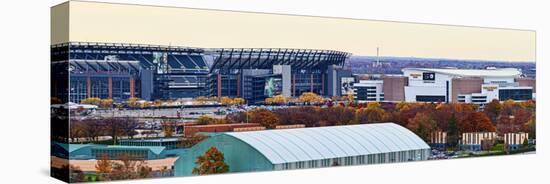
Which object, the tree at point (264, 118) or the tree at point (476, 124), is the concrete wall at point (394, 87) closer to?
the tree at point (476, 124)

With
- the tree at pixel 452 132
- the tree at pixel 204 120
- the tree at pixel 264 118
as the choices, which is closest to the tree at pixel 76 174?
the tree at pixel 204 120

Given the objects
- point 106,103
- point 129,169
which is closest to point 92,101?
point 106,103

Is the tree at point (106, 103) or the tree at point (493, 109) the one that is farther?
the tree at point (493, 109)

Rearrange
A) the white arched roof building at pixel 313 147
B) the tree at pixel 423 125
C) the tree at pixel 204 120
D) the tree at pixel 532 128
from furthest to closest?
the tree at pixel 532 128 → the tree at pixel 423 125 → the white arched roof building at pixel 313 147 → the tree at pixel 204 120

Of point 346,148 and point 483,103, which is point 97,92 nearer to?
point 346,148

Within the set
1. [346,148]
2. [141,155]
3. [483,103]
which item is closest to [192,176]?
[141,155]

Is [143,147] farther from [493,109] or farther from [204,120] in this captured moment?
[493,109]

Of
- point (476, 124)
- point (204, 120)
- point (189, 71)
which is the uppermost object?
point (189, 71)
